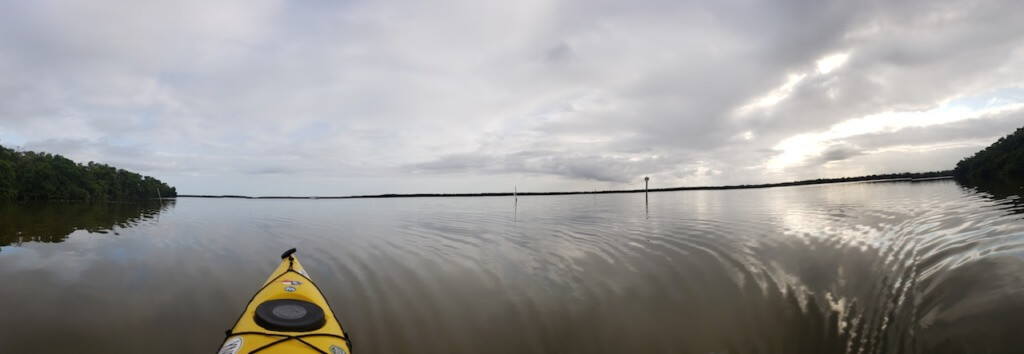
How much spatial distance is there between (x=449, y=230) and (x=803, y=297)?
58.0 feet

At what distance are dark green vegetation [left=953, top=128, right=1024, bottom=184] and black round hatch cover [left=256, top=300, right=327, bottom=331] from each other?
351ft

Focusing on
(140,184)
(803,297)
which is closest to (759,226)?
(803,297)

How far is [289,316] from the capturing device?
6.05 meters

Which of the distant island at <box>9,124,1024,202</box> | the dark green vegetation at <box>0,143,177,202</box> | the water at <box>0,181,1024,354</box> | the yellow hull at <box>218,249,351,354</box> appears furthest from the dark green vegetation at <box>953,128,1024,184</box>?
the dark green vegetation at <box>0,143,177,202</box>

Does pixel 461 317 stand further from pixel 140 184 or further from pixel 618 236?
pixel 140 184

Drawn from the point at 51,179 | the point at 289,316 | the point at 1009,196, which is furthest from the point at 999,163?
the point at 51,179

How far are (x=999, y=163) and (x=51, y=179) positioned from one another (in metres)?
222

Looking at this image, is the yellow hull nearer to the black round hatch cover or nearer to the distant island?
the black round hatch cover

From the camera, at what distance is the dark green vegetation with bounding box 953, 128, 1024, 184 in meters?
78.6

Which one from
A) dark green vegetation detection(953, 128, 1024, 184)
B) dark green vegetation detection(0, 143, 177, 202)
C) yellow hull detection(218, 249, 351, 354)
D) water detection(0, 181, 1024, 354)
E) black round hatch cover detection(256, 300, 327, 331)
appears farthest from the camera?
dark green vegetation detection(0, 143, 177, 202)

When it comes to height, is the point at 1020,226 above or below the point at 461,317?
above

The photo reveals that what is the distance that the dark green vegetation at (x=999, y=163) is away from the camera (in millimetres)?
78625

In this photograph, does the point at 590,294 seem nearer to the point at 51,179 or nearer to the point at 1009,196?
the point at 1009,196

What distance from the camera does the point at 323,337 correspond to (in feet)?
19.0
